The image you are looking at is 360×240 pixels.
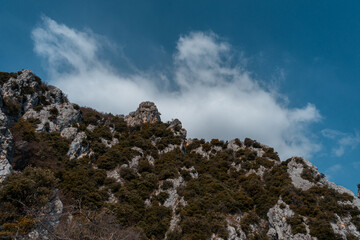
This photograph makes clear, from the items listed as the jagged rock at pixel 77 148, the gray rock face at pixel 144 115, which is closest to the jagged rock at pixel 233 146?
the gray rock face at pixel 144 115

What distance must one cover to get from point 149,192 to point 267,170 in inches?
846

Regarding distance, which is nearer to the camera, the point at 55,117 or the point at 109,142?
the point at 55,117

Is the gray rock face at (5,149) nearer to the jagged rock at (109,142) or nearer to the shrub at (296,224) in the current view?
the jagged rock at (109,142)

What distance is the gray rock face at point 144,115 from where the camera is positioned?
54.2m

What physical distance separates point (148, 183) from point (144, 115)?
2513cm

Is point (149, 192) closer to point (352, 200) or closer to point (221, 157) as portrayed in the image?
point (221, 157)

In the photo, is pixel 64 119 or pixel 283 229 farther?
pixel 64 119

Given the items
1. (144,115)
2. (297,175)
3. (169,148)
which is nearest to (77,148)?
(169,148)

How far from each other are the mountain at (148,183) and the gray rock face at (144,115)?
6.55 metres

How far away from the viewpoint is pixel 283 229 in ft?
86.7

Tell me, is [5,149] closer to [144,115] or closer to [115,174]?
[115,174]

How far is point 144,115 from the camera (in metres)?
54.8

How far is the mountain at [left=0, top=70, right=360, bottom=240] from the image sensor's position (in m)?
20.5

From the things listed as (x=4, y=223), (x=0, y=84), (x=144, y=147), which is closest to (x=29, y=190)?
(x=4, y=223)
